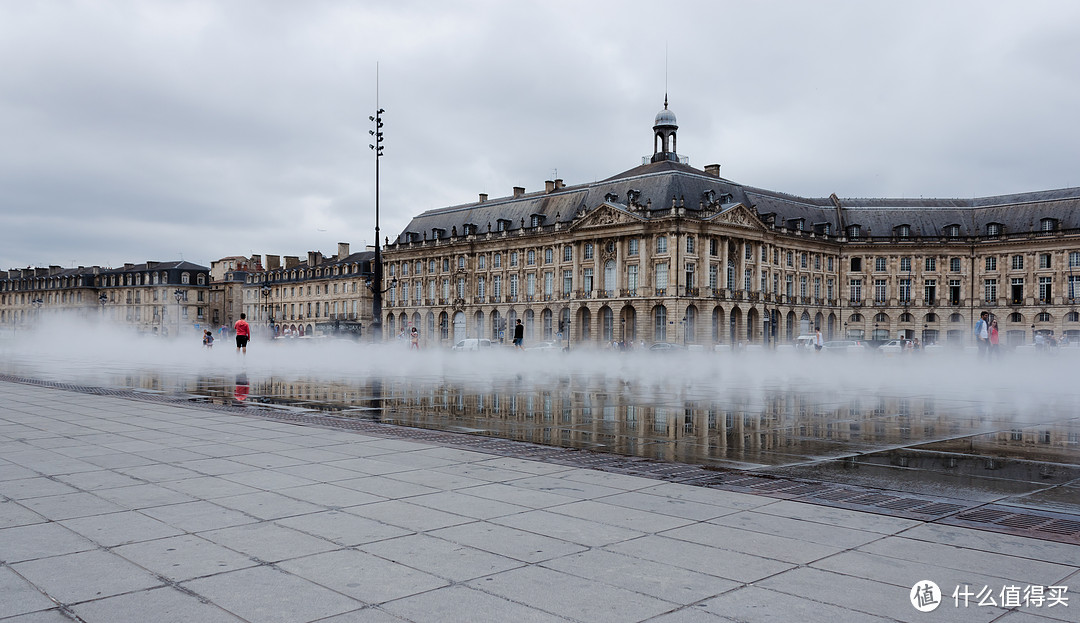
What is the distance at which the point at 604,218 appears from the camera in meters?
73.2

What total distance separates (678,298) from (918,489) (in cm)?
6170

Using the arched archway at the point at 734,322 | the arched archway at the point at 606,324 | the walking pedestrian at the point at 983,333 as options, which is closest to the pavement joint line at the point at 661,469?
the walking pedestrian at the point at 983,333

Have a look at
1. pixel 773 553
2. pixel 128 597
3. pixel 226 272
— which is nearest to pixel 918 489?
pixel 773 553

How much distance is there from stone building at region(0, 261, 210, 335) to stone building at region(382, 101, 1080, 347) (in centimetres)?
4976

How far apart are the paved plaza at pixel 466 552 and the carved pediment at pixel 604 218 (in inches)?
2524

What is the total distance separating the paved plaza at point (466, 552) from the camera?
4086mm

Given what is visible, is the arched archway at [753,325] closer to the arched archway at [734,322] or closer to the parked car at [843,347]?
the arched archway at [734,322]

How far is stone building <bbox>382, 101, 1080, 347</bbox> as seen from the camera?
2773 inches

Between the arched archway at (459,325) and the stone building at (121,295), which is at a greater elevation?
the stone building at (121,295)

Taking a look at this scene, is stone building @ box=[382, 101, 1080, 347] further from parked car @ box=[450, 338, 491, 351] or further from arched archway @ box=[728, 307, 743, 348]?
parked car @ box=[450, 338, 491, 351]

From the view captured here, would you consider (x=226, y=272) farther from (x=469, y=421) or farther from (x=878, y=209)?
(x=469, y=421)

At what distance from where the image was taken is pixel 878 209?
286 ft

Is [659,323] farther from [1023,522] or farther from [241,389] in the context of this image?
[1023,522]

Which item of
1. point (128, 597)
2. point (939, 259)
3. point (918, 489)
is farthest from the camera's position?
point (939, 259)
